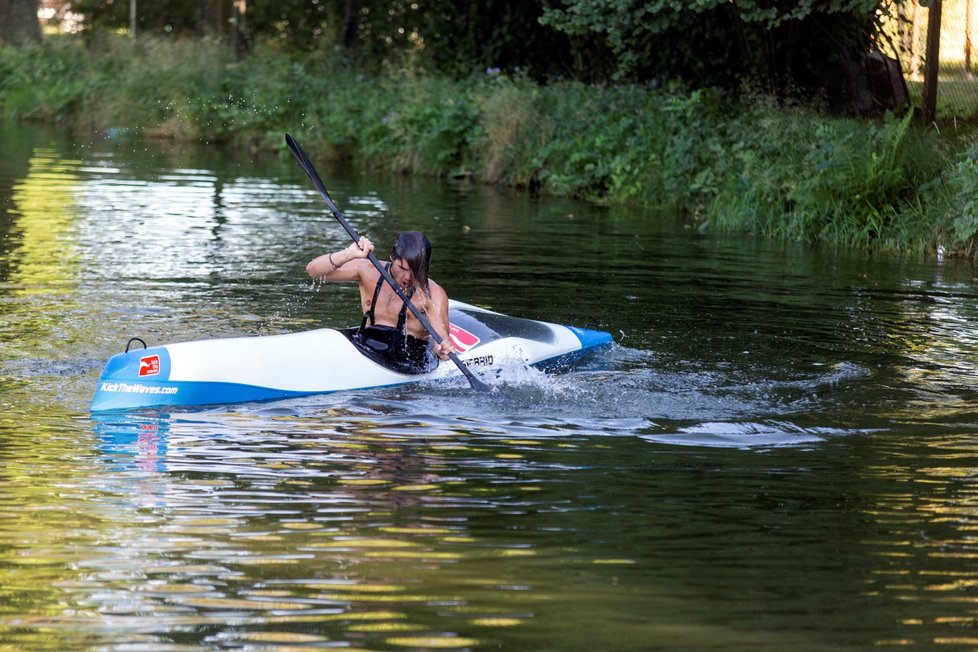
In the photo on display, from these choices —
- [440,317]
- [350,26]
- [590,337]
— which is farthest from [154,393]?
[350,26]

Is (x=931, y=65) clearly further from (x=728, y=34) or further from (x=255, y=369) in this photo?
(x=255, y=369)

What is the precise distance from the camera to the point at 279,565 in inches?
184

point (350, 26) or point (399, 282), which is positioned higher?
point (350, 26)

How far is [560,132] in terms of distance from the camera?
64.7 feet

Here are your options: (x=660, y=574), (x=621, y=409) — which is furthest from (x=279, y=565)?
(x=621, y=409)

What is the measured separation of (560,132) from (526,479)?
14.3 metres

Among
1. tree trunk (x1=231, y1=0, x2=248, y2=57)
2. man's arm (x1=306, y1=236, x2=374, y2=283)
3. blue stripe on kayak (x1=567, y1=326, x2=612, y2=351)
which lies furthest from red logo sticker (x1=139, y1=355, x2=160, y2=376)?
tree trunk (x1=231, y1=0, x2=248, y2=57)

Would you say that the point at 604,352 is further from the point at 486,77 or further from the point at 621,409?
the point at 486,77

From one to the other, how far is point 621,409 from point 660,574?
2.66 metres

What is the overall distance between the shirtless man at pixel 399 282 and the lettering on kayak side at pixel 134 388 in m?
1.10

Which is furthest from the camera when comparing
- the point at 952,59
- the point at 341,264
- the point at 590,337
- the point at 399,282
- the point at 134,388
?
the point at 952,59

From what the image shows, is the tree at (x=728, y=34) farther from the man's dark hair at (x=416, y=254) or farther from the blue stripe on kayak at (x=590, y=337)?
the man's dark hair at (x=416, y=254)

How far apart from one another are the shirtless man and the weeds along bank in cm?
696

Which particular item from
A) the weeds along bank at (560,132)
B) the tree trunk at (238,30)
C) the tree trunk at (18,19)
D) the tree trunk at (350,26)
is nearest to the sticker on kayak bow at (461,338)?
the weeds along bank at (560,132)
